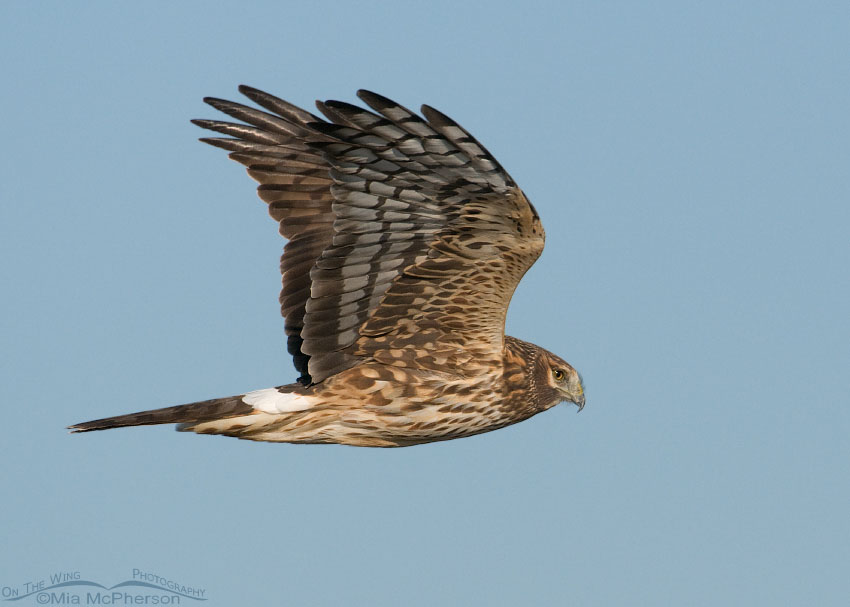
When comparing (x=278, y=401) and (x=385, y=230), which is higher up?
(x=385, y=230)

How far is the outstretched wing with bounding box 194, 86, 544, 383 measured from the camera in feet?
23.1

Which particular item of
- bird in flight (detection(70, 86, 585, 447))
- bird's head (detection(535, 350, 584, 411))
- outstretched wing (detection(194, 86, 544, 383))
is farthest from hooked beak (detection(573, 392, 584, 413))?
outstretched wing (detection(194, 86, 544, 383))

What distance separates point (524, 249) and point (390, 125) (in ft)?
4.65

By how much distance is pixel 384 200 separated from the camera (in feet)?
24.7

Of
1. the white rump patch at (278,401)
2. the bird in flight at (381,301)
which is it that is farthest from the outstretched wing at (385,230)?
the white rump patch at (278,401)

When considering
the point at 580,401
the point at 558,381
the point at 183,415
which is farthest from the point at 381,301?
the point at 580,401

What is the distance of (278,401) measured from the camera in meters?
8.41

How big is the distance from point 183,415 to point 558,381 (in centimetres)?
303

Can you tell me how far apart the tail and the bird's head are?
2.35 metres

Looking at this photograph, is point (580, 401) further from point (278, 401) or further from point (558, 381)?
point (278, 401)

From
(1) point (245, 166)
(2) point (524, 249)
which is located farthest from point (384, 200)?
(1) point (245, 166)

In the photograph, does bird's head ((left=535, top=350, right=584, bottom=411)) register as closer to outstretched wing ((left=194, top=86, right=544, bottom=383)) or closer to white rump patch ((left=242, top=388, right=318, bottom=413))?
outstretched wing ((left=194, top=86, right=544, bottom=383))

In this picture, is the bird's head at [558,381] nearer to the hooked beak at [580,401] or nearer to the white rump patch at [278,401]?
the hooked beak at [580,401]

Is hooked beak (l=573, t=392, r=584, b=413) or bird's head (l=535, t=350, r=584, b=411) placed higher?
bird's head (l=535, t=350, r=584, b=411)
